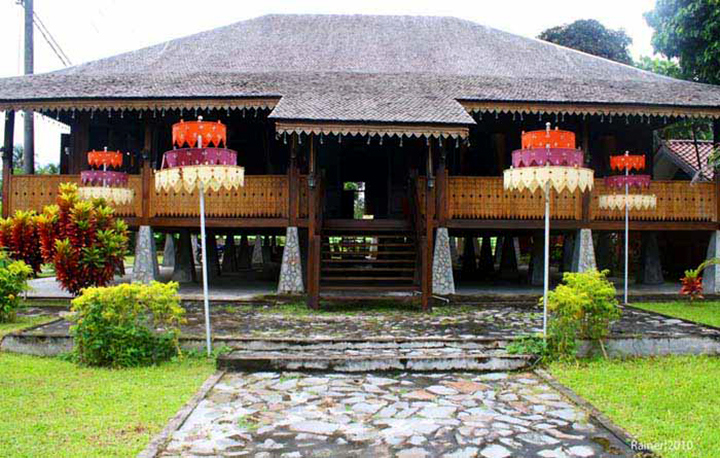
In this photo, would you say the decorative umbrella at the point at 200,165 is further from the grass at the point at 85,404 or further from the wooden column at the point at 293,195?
the wooden column at the point at 293,195

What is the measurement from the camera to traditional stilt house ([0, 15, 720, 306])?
1251 cm

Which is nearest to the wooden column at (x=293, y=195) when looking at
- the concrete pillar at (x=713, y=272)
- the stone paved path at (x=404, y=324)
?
the stone paved path at (x=404, y=324)

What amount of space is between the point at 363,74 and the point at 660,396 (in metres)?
11.0

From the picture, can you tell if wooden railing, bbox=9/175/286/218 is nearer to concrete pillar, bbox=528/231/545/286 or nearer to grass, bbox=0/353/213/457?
grass, bbox=0/353/213/457

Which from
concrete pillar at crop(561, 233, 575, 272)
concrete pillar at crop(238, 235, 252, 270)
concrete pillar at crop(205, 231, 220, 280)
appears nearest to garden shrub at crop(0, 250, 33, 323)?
concrete pillar at crop(205, 231, 220, 280)

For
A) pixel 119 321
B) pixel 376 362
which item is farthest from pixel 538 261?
pixel 119 321

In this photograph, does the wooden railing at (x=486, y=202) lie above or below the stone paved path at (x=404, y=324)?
above

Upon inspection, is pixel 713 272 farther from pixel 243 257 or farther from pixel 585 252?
pixel 243 257

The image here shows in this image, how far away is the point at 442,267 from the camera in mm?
13094

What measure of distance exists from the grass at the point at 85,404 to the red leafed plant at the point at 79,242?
9.24 ft

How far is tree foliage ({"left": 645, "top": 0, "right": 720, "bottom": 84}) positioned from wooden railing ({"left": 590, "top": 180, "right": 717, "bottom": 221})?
189 inches

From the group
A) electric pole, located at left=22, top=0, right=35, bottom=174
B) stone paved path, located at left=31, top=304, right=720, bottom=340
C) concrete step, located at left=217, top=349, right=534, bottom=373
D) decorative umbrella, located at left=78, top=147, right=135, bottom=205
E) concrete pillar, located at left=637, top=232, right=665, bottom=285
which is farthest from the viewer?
electric pole, located at left=22, top=0, right=35, bottom=174

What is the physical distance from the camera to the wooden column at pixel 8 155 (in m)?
13.5

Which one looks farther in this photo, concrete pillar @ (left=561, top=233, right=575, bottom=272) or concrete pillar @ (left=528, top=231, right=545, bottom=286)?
concrete pillar @ (left=561, top=233, right=575, bottom=272)
